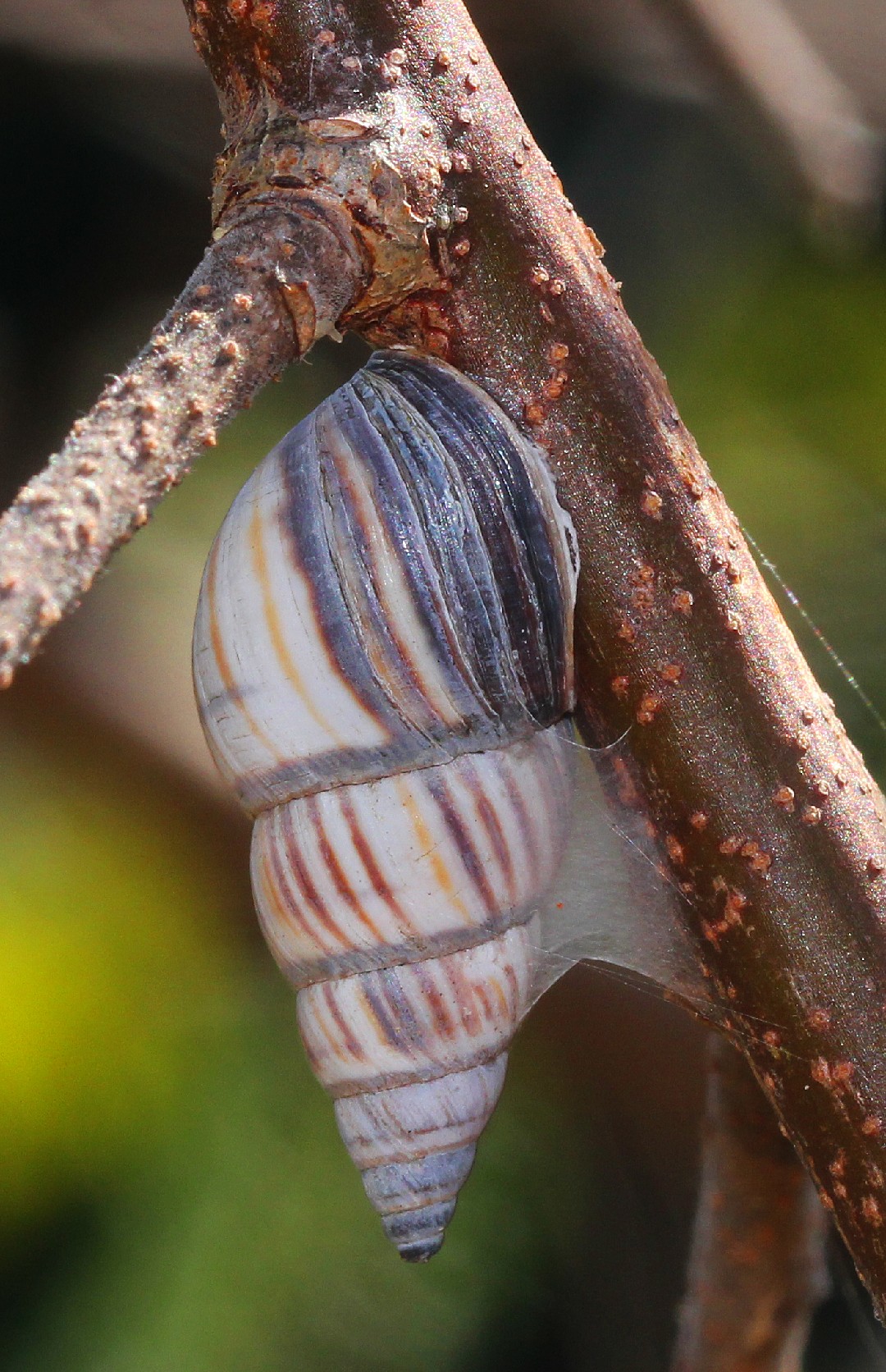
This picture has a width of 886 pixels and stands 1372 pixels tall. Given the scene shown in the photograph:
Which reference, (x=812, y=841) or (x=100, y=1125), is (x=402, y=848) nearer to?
(x=812, y=841)

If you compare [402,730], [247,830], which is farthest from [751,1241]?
[247,830]

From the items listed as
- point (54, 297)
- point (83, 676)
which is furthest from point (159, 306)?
point (83, 676)

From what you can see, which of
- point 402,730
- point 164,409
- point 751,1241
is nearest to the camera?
point 164,409

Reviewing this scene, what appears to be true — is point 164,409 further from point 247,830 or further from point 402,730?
point 247,830

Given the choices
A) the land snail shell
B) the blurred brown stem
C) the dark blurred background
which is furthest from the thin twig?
the dark blurred background

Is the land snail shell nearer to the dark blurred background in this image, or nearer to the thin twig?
the thin twig

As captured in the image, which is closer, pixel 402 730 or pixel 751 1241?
pixel 402 730
